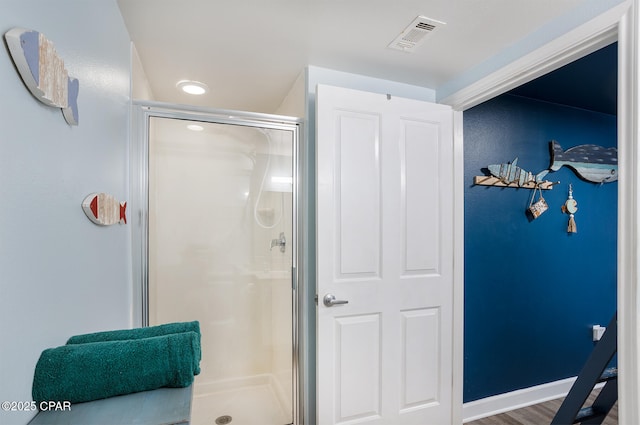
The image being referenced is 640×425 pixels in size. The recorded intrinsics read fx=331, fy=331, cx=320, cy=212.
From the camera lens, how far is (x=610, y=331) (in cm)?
128

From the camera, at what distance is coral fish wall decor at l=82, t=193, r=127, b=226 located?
995 mm

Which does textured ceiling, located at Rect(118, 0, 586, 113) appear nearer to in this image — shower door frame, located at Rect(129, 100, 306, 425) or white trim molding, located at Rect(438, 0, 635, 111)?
white trim molding, located at Rect(438, 0, 635, 111)

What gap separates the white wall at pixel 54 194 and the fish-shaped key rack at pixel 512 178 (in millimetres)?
2225

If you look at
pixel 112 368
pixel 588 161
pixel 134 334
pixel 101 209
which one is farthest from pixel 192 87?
pixel 588 161

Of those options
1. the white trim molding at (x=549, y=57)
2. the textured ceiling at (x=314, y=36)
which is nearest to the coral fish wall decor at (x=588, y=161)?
the white trim molding at (x=549, y=57)

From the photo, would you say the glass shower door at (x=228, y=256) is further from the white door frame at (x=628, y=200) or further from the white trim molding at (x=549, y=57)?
the white door frame at (x=628, y=200)

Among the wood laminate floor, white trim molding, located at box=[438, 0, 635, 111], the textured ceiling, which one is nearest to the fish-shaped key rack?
white trim molding, located at box=[438, 0, 635, 111]

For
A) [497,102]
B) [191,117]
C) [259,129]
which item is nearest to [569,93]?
[497,102]

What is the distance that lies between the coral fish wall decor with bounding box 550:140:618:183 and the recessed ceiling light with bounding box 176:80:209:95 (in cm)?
269

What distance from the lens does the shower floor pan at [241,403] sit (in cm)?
204

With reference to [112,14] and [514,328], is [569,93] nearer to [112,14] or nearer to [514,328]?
[514,328]

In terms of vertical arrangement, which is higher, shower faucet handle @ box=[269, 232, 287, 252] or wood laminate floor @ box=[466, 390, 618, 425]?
shower faucet handle @ box=[269, 232, 287, 252]

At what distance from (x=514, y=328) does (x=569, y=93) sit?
1.80m

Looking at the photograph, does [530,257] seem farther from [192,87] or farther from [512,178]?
[192,87]
